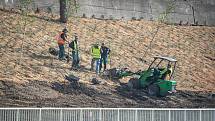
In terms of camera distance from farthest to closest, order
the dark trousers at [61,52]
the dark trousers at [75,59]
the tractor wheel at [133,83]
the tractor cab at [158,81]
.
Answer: the dark trousers at [61,52] < the dark trousers at [75,59] < the tractor wheel at [133,83] < the tractor cab at [158,81]

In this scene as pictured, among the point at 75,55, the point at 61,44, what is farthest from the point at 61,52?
the point at 75,55

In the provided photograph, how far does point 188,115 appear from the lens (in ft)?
57.8

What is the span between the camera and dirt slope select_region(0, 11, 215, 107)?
2089 cm

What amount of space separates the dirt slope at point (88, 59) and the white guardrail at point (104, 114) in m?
3.27

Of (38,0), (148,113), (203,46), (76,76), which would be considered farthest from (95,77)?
(203,46)

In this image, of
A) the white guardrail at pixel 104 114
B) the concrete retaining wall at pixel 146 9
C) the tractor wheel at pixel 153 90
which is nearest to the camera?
the white guardrail at pixel 104 114

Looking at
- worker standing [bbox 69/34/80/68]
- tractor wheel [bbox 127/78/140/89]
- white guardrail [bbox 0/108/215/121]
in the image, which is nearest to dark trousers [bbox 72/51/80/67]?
worker standing [bbox 69/34/80/68]

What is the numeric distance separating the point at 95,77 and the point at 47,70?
8.23 feet

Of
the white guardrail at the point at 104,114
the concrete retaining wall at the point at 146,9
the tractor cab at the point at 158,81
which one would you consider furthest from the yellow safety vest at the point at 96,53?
the white guardrail at the point at 104,114

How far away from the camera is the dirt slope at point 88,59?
2089 cm

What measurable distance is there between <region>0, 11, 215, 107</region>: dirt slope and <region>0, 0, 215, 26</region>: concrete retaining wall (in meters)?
0.79

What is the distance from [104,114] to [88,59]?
10085mm

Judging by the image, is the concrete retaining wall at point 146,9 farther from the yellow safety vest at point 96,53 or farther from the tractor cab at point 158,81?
the tractor cab at point 158,81

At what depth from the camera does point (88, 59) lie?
26562mm
